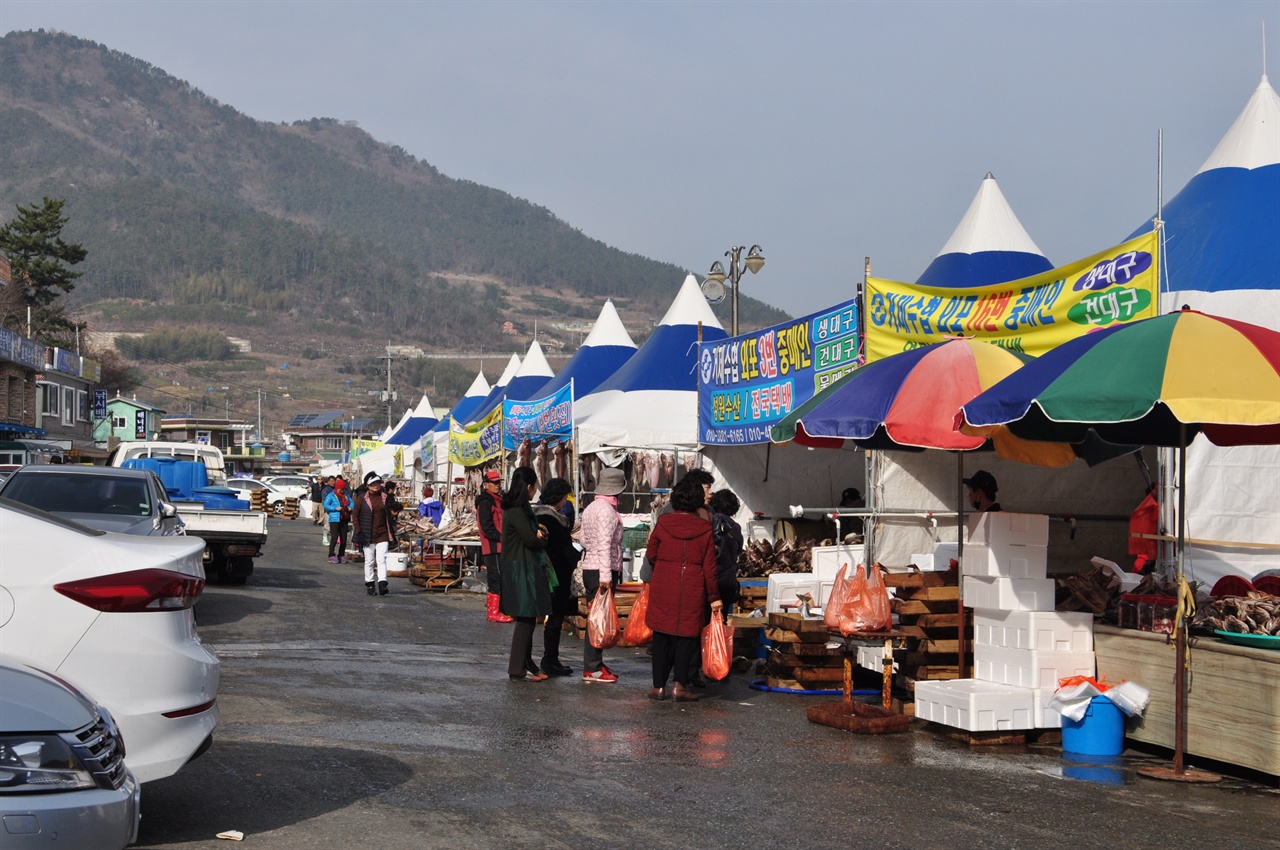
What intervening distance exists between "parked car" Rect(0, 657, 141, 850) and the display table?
20.3ft

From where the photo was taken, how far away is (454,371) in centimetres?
18212

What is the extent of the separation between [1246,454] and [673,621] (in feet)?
18.1


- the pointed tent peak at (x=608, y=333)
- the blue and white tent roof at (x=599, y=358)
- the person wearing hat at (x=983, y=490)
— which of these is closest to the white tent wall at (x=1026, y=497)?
the person wearing hat at (x=983, y=490)

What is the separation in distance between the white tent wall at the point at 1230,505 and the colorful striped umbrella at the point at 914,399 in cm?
211

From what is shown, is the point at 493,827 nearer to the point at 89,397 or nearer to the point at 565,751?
the point at 565,751

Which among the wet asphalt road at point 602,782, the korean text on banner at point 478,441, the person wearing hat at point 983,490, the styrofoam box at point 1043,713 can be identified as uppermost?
the korean text on banner at point 478,441

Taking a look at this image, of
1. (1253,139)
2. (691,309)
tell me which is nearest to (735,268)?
(691,309)

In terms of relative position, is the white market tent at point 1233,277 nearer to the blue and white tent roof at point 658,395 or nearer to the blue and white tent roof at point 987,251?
the blue and white tent roof at point 987,251

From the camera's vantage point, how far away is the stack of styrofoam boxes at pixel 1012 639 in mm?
8516

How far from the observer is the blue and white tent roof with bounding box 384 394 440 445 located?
4917 centimetres

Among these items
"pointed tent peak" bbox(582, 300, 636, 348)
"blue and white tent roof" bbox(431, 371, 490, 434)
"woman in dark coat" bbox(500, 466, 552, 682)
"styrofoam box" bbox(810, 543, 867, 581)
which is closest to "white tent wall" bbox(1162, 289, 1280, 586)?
"styrofoam box" bbox(810, 543, 867, 581)

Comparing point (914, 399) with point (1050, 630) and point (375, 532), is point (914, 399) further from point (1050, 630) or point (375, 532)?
point (375, 532)

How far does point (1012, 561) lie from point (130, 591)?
5.91 metres

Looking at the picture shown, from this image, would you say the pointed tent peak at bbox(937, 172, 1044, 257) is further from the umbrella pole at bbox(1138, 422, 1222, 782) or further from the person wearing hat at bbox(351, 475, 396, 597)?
the person wearing hat at bbox(351, 475, 396, 597)
